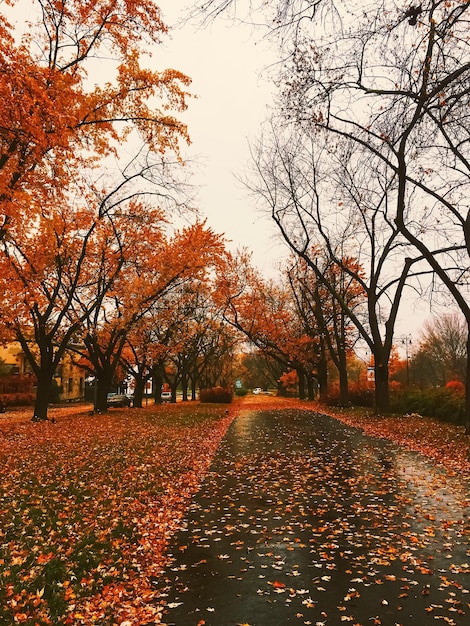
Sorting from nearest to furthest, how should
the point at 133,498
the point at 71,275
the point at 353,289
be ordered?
the point at 133,498 → the point at 71,275 → the point at 353,289

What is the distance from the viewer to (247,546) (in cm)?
550

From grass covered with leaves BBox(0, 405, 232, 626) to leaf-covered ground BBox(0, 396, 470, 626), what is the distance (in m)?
0.01

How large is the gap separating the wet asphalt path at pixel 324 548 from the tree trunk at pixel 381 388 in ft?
38.7

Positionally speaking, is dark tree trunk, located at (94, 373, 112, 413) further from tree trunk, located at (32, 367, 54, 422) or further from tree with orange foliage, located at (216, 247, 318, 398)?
tree with orange foliage, located at (216, 247, 318, 398)

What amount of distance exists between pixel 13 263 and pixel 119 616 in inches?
687

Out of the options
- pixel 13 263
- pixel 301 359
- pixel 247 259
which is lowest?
pixel 301 359

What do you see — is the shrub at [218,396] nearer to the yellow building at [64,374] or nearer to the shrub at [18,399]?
the shrub at [18,399]

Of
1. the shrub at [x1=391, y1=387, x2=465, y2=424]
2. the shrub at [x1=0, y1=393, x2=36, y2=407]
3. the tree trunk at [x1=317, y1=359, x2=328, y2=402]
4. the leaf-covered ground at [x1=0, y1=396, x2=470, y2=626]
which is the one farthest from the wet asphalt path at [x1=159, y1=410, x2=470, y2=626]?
the shrub at [x1=0, y1=393, x2=36, y2=407]

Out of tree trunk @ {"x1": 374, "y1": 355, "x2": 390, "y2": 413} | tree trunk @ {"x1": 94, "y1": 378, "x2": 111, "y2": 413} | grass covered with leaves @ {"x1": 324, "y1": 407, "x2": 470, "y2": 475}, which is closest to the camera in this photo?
grass covered with leaves @ {"x1": 324, "y1": 407, "x2": 470, "y2": 475}

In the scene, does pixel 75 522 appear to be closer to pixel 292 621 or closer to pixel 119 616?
pixel 119 616

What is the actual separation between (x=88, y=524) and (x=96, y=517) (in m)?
0.28

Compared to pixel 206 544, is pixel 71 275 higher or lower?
higher

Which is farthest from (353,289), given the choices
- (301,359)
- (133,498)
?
(133,498)

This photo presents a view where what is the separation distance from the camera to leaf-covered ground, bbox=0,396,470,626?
13.4 feet
